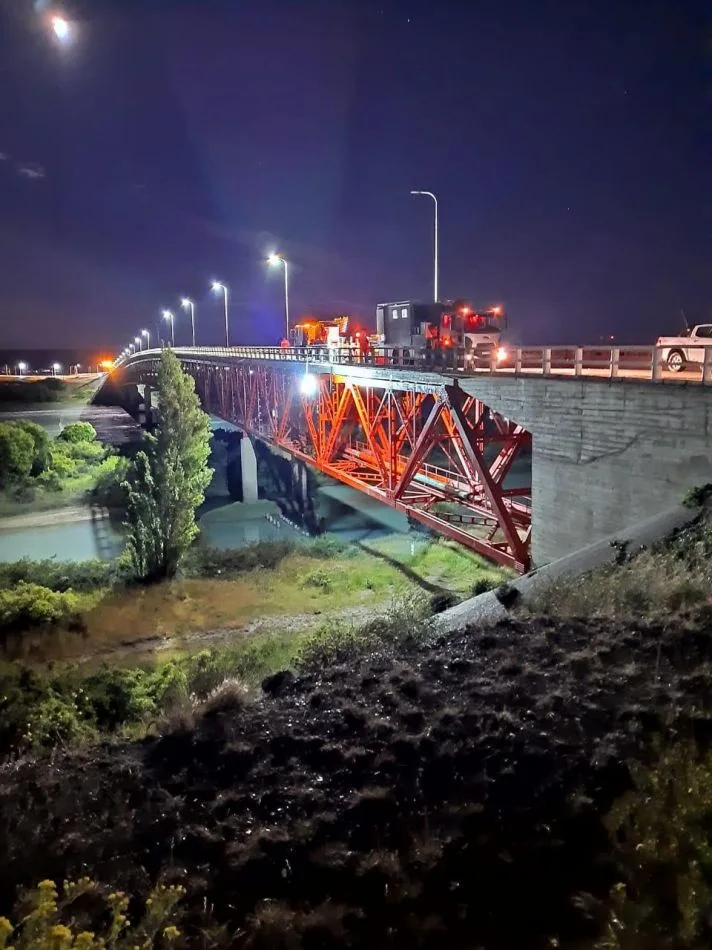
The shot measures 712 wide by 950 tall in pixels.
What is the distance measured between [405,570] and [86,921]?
21.2 metres

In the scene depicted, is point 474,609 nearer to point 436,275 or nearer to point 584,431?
point 584,431

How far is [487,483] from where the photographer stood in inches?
701

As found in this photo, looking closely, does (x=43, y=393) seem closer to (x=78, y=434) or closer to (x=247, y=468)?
(x=78, y=434)

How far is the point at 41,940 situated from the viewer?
3.76 m

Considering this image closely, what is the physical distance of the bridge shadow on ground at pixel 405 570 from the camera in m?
22.8

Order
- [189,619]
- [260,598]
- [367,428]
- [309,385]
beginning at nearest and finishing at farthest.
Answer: [189,619] → [260,598] → [367,428] → [309,385]

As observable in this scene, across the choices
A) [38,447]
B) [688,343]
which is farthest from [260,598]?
[38,447]

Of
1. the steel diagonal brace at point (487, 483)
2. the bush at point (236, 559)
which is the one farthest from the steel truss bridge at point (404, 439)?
the bush at point (236, 559)

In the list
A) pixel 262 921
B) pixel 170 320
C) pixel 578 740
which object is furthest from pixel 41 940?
pixel 170 320

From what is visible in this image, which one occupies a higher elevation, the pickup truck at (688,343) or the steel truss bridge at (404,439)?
the pickup truck at (688,343)

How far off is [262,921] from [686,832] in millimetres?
2976

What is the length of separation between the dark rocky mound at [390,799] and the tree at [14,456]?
45.4m

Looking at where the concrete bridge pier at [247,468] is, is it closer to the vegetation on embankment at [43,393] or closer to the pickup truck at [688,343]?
the pickup truck at [688,343]

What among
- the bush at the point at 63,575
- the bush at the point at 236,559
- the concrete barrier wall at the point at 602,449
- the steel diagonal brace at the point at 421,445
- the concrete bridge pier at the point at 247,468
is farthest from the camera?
the concrete bridge pier at the point at 247,468
